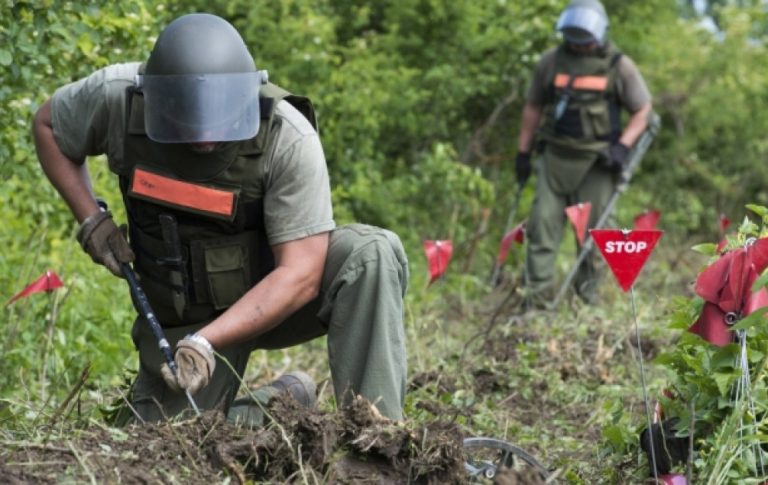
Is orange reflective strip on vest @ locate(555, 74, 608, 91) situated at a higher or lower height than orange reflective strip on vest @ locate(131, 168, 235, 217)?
lower

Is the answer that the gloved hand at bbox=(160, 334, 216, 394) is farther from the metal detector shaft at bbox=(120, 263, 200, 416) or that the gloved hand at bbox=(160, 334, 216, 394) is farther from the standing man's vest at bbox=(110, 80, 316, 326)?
the standing man's vest at bbox=(110, 80, 316, 326)

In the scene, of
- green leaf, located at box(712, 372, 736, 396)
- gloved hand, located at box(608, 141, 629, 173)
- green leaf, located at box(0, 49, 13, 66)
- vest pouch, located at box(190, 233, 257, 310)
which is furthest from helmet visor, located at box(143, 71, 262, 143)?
gloved hand, located at box(608, 141, 629, 173)

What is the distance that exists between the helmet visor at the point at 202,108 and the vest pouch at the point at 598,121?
4.72 meters

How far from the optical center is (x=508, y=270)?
9.98 meters

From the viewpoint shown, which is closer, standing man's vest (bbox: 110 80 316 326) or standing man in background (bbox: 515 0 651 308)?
standing man's vest (bbox: 110 80 316 326)

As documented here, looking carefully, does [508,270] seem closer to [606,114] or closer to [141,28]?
[606,114]

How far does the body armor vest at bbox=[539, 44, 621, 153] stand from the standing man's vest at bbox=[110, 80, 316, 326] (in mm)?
4199

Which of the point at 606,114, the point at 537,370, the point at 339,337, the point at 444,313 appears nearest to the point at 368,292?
the point at 339,337

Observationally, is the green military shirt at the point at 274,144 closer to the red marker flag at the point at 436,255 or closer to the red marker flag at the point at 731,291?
the red marker flag at the point at 731,291

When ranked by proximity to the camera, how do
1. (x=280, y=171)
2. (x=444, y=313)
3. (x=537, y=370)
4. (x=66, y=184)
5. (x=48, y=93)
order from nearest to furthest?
(x=280, y=171)
(x=66, y=184)
(x=48, y=93)
(x=537, y=370)
(x=444, y=313)

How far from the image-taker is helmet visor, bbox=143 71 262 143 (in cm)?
398

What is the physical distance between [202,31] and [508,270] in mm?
6167

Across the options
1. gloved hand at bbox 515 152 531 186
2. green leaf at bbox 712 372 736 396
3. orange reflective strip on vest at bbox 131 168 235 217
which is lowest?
gloved hand at bbox 515 152 531 186

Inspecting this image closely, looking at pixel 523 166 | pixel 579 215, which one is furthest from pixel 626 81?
pixel 579 215
